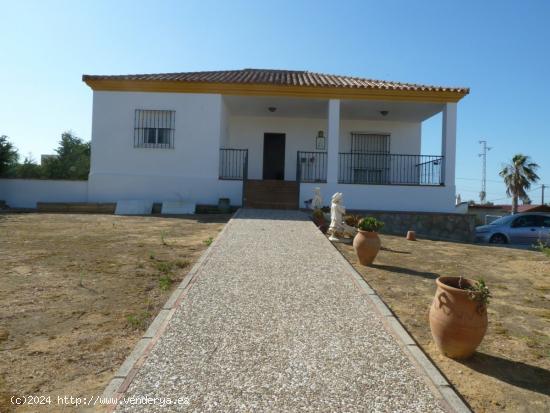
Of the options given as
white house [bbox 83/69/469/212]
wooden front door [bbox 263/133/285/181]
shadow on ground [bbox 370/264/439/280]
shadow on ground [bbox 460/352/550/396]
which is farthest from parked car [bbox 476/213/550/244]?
shadow on ground [bbox 460/352/550/396]

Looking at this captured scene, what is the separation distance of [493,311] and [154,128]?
11.8 meters

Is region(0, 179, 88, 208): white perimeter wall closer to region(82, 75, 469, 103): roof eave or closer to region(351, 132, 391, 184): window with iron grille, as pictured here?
region(82, 75, 469, 103): roof eave

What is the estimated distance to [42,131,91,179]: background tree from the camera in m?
21.3

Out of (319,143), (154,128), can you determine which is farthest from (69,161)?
(319,143)

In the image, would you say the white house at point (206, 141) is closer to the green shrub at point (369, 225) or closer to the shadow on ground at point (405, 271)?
the green shrub at point (369, 225)

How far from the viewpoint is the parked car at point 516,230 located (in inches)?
576

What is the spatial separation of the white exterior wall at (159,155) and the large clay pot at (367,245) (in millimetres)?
7610

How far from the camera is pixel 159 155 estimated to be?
13.9 metres

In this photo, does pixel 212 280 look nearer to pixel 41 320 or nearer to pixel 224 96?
pixel 41 320

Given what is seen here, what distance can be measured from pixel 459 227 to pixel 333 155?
14.8ft

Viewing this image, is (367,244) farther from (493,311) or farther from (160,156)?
(160,156)

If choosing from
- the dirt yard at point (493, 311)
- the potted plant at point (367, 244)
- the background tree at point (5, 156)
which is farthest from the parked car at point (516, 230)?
the background tree at point (5, 156)

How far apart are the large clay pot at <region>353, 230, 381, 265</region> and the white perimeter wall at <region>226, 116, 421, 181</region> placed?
10.2m

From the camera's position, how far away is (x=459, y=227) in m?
13.2
